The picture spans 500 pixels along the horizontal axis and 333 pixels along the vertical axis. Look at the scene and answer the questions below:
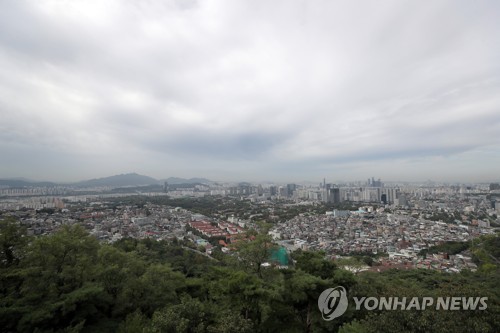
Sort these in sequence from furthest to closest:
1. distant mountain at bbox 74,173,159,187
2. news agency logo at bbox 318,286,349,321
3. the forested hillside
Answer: distant mountain at bbox 74,173,159,187, news agency logo at bbox 318,286,349,321, the forested hillside

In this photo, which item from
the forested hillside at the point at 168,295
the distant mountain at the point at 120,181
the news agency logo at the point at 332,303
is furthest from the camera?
the distant mountain at the point at 120,181

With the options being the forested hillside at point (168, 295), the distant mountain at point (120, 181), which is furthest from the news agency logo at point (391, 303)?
the distant mountain at point (120, 181)

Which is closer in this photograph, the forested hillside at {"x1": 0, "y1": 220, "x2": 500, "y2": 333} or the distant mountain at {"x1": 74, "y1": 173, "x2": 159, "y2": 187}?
the forested hillside at {"x1": 0, "y1": 220, "x2": 500, "y2": 333}

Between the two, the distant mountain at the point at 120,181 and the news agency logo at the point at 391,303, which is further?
the distant mountain at the point at 120,181

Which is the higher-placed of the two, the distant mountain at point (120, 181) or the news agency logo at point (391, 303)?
the distant mountain at point (120, 181)

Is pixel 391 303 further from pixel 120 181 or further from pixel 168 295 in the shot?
pixel 120 181

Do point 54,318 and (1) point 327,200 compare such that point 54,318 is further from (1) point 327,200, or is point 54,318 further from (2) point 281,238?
(1) point 327,200

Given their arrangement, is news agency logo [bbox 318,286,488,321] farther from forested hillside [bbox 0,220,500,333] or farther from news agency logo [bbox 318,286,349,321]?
forested hillside [bbox 0,220,500,333]

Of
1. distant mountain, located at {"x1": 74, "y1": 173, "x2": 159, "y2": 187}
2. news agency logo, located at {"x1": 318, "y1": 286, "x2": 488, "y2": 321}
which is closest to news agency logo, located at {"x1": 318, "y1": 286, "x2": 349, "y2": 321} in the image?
news agency logo, located at {"x1": 318, "y1": 286, "x2": 488, "y2": 321}

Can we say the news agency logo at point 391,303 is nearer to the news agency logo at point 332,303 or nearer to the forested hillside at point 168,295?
the news agency logo at point 332,303
